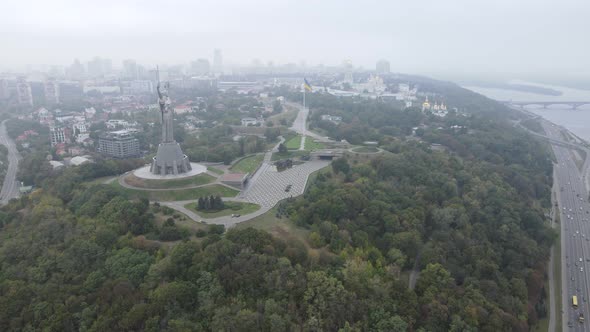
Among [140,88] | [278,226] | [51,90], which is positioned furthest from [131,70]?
[278,226]

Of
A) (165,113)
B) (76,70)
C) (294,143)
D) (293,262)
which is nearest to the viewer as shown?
(293,262)

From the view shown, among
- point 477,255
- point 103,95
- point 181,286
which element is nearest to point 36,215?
point 181,286

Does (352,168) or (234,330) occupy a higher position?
(352,168)

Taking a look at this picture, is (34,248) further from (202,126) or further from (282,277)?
(202,126)

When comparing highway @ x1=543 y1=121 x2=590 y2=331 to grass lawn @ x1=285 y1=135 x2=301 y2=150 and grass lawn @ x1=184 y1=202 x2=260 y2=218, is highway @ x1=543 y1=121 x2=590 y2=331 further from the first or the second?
grass lawn @ x1=285 y1=135 x2=301 y2=150

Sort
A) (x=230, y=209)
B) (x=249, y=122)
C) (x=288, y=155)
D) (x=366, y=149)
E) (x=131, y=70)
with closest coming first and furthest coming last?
(x=230, y=209)
(x=288, y=155)
(x=366, y=149)
(x=249, y=122)
(x=131, y=70)

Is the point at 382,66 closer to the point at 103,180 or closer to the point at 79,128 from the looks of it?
the point at 79,128
